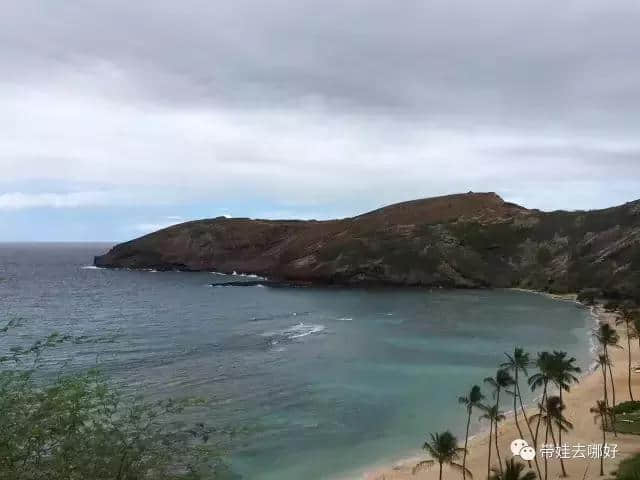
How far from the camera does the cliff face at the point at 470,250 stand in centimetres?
13650

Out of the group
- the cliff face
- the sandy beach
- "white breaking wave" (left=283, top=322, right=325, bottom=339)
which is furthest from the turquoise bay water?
the cliff face

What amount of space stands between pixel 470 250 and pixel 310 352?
10241cm

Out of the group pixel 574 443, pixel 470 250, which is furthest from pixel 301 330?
pixel 470 250

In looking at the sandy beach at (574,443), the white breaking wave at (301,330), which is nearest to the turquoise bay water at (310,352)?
the white breaking wave at (301,330)

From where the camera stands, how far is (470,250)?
527ft

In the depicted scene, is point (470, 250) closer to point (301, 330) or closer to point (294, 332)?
point (301, 330)

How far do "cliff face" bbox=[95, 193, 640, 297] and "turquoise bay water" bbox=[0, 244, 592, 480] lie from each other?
18126 mm

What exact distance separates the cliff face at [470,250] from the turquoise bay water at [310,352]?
18.1m

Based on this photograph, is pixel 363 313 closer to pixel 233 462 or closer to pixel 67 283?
pixel 233 462

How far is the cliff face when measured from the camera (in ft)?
448

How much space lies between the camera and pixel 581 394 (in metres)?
52.4

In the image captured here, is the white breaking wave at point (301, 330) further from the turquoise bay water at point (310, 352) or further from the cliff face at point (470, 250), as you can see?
the cliff face at point (470, 250)

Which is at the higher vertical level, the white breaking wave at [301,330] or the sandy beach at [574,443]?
the white breaking wave at [301,330]

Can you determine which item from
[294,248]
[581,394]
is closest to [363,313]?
[581,394]
